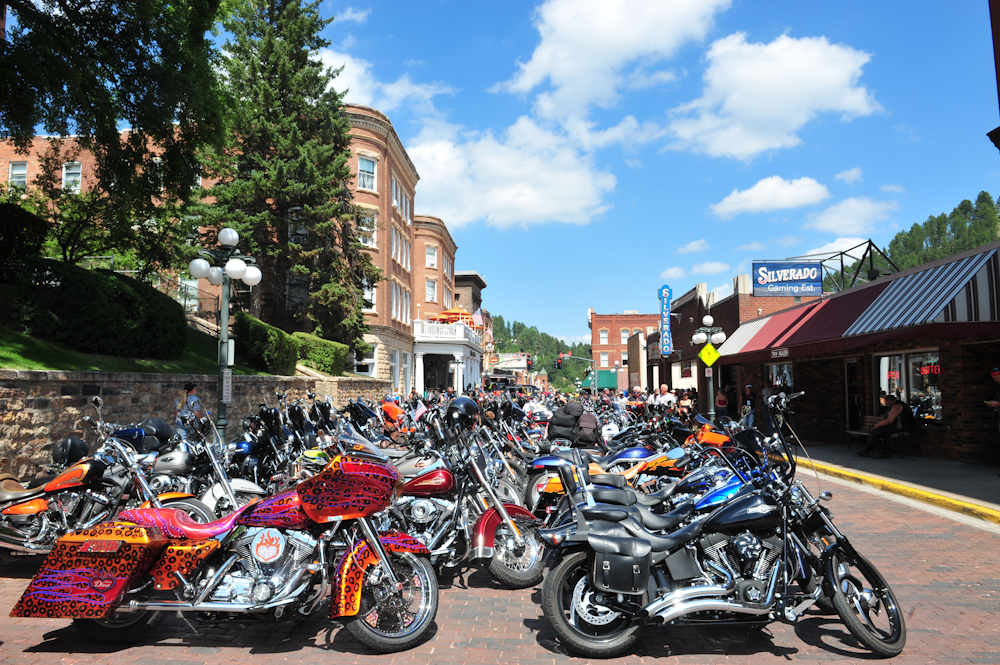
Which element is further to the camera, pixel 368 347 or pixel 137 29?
pixel 368 347

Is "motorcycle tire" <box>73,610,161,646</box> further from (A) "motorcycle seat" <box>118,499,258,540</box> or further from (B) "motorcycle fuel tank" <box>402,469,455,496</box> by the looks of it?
(B) "motorcycle fuel tank" <box>402,469,455,496</box>

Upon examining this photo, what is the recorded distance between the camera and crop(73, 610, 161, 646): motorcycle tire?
14.0ft

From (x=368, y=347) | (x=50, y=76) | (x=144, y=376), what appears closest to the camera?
(x=50, y=76)

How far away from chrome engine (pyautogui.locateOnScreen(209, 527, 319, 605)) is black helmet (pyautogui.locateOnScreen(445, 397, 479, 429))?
2.29 m

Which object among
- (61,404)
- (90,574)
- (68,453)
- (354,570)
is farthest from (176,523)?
(61,404)

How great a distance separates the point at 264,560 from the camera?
4117 mm

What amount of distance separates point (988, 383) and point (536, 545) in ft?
39.5

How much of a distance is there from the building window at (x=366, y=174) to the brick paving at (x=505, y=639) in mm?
29137

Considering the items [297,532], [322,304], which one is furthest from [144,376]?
[322,304]

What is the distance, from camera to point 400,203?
3834 centimetres

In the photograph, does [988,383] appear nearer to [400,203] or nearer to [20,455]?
[20,455]

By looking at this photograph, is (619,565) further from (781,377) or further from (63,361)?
(781,377)

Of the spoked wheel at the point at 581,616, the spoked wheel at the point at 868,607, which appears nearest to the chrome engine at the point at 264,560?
the spoked wheel at the point at 581,616

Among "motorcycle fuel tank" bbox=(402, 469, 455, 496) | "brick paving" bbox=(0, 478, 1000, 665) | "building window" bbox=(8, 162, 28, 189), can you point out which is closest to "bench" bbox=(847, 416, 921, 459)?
"brick paving" bbox=(0, 478, 1000, 665)
